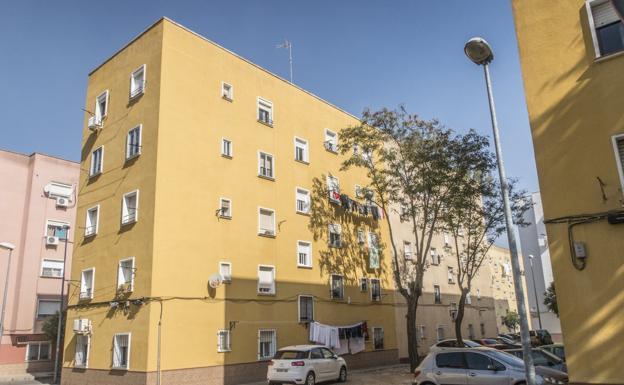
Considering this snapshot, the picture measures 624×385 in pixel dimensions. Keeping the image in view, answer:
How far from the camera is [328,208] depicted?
29.0 meters

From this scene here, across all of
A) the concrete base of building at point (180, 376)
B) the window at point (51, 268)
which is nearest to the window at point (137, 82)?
the concrete base of building at point (180, 376)

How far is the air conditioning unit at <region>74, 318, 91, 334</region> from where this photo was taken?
21.8 metres

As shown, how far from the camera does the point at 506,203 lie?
8.80 metres

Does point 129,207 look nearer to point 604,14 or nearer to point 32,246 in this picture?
point 32,246

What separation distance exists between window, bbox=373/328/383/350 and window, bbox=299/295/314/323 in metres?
5.64

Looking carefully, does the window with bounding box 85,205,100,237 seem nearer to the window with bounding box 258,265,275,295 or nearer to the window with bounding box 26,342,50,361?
the window with bounding box 258,265,275,295

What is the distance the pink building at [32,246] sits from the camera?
3234 cm

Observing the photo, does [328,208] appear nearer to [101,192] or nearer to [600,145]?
[101,192]

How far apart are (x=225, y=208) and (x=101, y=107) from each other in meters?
9.11

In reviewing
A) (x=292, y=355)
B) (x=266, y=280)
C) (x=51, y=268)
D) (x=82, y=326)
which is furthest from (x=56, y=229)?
(x=292, y=355)

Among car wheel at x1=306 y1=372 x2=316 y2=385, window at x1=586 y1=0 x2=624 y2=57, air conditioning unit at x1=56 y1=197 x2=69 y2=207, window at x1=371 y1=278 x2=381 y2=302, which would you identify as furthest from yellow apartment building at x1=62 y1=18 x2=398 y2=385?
window at x1=586 y1=0 x2=624 y2=57

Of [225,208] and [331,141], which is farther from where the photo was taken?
[331,141]

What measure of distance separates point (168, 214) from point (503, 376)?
544 inches

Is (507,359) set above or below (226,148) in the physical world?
below
